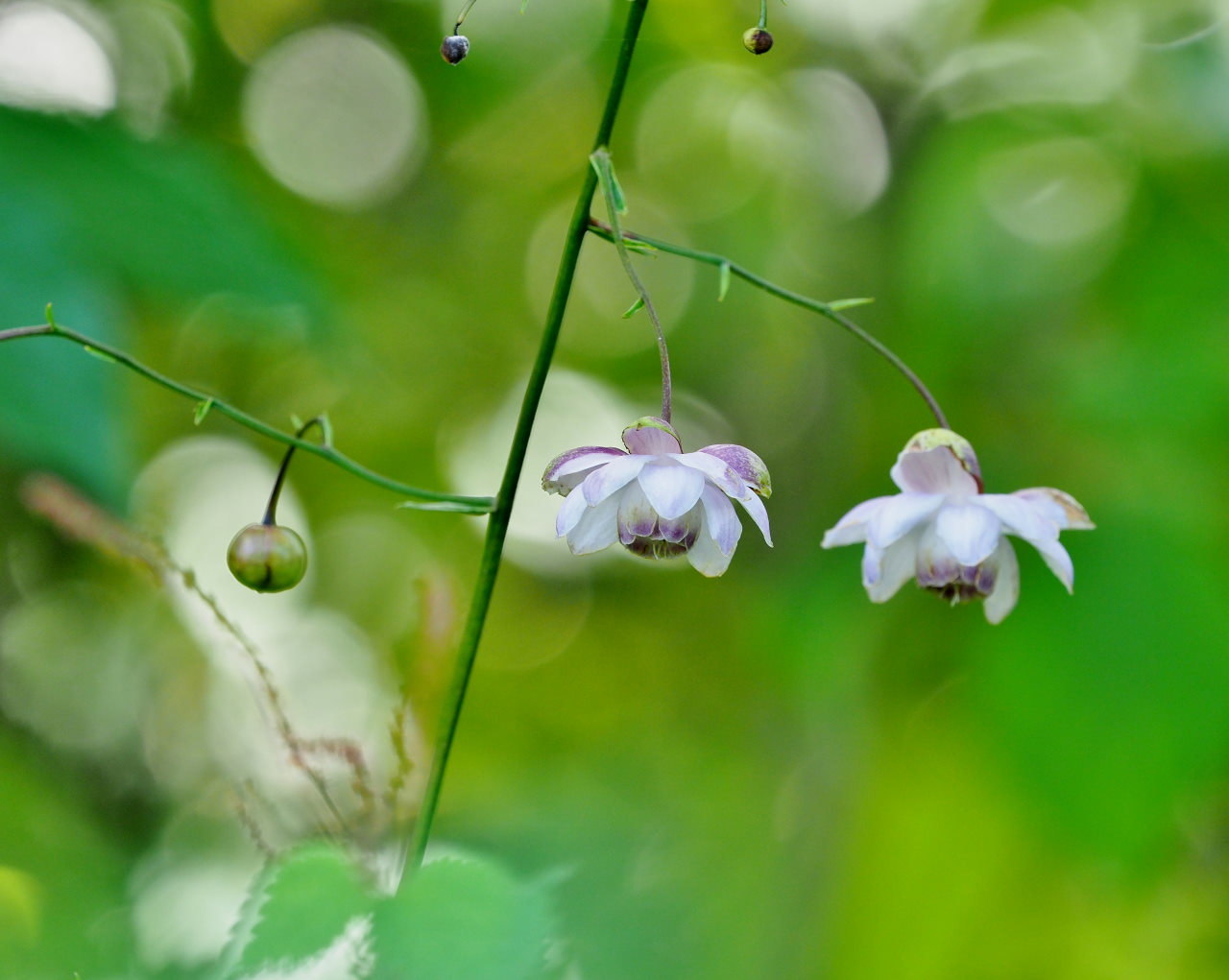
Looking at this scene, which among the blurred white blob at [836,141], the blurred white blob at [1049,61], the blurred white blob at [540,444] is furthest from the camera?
the blurred white blob at [540,444]

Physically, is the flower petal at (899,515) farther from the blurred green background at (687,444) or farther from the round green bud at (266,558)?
the round green bud at (266,558)

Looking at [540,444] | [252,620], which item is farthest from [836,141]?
[252,620]

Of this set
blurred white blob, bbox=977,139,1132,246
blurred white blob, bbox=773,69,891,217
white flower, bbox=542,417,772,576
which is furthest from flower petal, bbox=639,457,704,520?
blurred white blob, bbox=773,69,891,217

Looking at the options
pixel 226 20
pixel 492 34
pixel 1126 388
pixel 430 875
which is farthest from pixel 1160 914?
pixel 226 20

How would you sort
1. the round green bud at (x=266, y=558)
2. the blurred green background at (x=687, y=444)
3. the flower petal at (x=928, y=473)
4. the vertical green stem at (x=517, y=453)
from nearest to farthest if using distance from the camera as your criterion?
1. the vertical green stem at (x=517, y=453)
2. the round green bud at (x=266, y=558)
3. the flower petal at (x=928, y=473)
4. the blurred green background at (x=687, y=444)

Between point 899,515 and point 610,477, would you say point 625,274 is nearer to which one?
point 899,515

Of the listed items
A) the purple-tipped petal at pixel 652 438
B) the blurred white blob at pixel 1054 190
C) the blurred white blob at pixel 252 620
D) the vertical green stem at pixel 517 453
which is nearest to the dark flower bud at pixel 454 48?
the vertical green stem at pixel 517 453

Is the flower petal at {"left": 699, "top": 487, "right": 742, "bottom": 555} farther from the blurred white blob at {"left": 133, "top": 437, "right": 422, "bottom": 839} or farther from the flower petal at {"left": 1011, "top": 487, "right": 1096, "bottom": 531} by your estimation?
the blurred white blob at {"left": 133, "top": 437, "right": 422, "bottom": 839}
